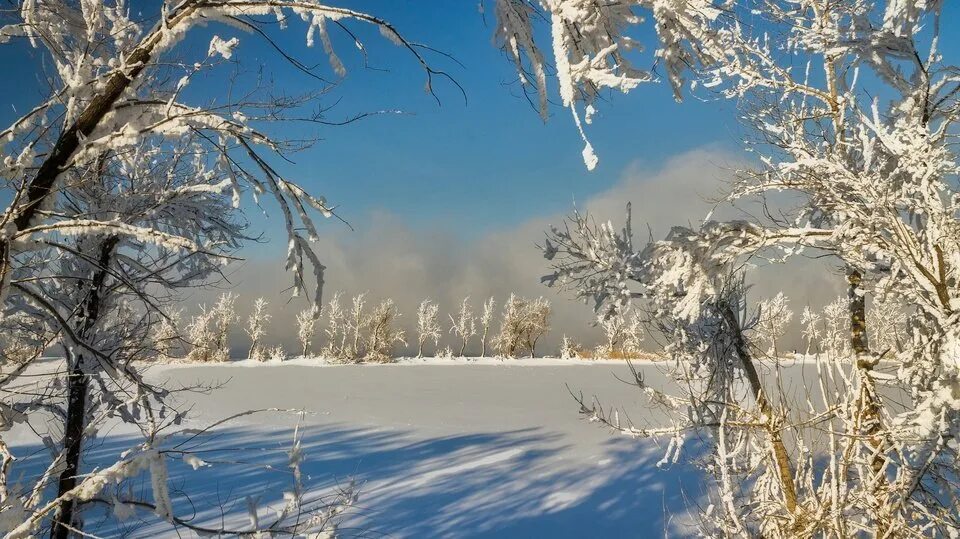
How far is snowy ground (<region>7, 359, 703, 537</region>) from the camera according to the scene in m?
7.34

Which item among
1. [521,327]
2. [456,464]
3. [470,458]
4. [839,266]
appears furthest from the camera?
[521,327]

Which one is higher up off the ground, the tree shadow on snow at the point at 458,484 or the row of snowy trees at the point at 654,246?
the row of snowy trees at the point at 654,246

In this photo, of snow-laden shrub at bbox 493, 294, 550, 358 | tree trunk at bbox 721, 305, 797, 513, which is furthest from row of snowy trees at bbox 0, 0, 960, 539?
snow-laden shrub at bbox 493, 294, 550, 358

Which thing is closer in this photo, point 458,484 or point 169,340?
point 169,340

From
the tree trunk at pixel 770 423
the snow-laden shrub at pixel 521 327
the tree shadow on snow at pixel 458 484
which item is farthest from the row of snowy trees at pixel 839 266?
the snow-laden shrub at pixel 521 327

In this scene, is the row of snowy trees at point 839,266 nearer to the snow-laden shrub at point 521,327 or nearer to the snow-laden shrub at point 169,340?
the snow-laden shrub at point 169,340

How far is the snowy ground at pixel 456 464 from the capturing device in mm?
7340

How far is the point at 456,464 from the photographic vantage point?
9.95m

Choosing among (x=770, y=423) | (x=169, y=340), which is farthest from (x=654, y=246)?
(x=169, y=340)

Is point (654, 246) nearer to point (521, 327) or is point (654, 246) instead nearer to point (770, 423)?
point (770, 423)

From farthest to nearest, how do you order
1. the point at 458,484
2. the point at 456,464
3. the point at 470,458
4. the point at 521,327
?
the point at 521,327
the point at 470,458
the point at 456,464
the point at 458,484

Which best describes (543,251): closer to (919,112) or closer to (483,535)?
(919,112)

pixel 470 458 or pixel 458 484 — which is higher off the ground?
pixel 470 458

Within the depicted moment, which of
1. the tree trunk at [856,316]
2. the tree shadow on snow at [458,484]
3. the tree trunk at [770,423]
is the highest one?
the tree trunk at [856,316]
